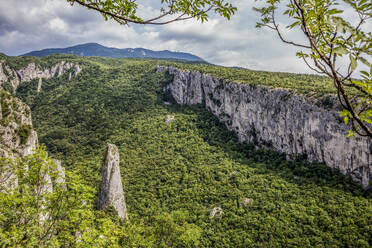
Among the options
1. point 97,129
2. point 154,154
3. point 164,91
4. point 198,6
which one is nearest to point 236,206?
point 154,154

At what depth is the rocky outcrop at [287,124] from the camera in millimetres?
35844

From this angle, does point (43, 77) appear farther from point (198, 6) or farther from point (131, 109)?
point (198, 6)

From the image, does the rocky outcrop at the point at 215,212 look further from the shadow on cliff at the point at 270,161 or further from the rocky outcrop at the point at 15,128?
the rocky outcrop at the point at 15,128

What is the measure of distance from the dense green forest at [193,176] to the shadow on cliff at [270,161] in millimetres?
224

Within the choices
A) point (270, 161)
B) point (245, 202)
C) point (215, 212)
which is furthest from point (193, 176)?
point (270, 161)

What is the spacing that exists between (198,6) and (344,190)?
43.9 metres

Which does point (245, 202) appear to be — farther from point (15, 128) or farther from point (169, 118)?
point (169, 118)

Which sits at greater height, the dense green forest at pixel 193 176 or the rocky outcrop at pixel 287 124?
the rocky outcrop at pixel 287 124

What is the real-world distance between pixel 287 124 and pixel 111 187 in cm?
3897

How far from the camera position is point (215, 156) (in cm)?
5528

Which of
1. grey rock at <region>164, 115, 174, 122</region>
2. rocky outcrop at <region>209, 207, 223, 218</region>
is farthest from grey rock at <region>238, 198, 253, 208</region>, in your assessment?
grey rock at <region>164, 115, 174, 122</region>

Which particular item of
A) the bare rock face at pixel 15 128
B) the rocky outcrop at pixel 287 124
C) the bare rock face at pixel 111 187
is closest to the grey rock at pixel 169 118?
the rocky outcrop at pixel 287 124

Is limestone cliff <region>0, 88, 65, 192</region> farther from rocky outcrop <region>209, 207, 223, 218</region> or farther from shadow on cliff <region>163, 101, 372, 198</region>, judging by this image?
shadow on cliff <region>163, 101, 372, 198</region>

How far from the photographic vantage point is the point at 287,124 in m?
46.0
